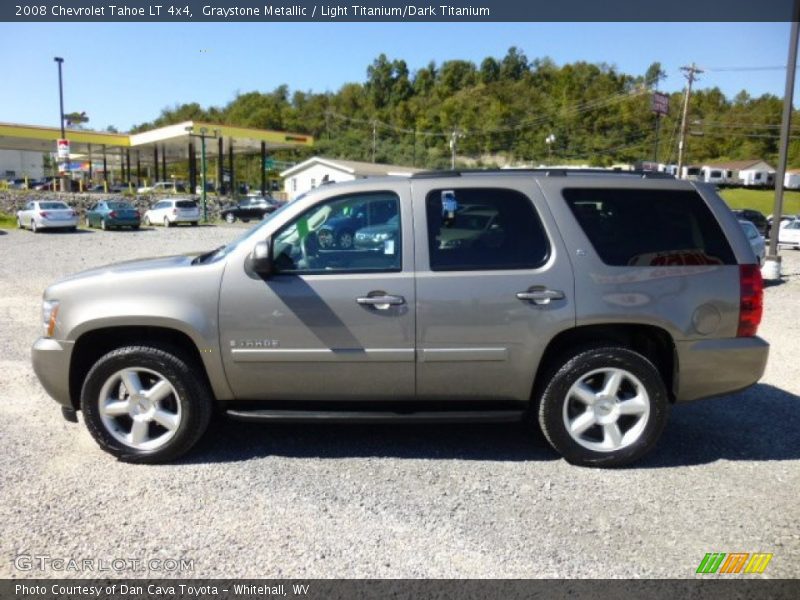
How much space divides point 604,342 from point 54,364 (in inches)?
141

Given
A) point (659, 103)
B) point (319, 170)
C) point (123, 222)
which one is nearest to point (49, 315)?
point (123, 222)

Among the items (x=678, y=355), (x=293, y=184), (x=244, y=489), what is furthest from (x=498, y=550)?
(x=293, y=184)

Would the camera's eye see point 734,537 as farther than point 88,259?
No

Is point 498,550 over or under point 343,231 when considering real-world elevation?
under

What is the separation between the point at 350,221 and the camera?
4355 millimetres

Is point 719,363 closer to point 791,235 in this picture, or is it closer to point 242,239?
point 242,239

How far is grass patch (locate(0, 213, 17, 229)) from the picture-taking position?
3267 cm

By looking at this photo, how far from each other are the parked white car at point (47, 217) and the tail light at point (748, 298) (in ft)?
101

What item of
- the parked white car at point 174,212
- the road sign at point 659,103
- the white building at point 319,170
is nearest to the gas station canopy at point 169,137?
the white building at point 319,170

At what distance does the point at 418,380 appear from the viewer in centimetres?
420

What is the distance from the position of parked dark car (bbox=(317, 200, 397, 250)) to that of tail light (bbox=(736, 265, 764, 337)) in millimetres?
2283

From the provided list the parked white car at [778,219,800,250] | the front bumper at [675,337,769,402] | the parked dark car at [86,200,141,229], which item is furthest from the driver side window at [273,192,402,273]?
the parked dark car at [86,200,141,229]

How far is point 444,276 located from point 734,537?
2133mm

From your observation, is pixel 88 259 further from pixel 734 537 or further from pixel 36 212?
pixel 734 537
